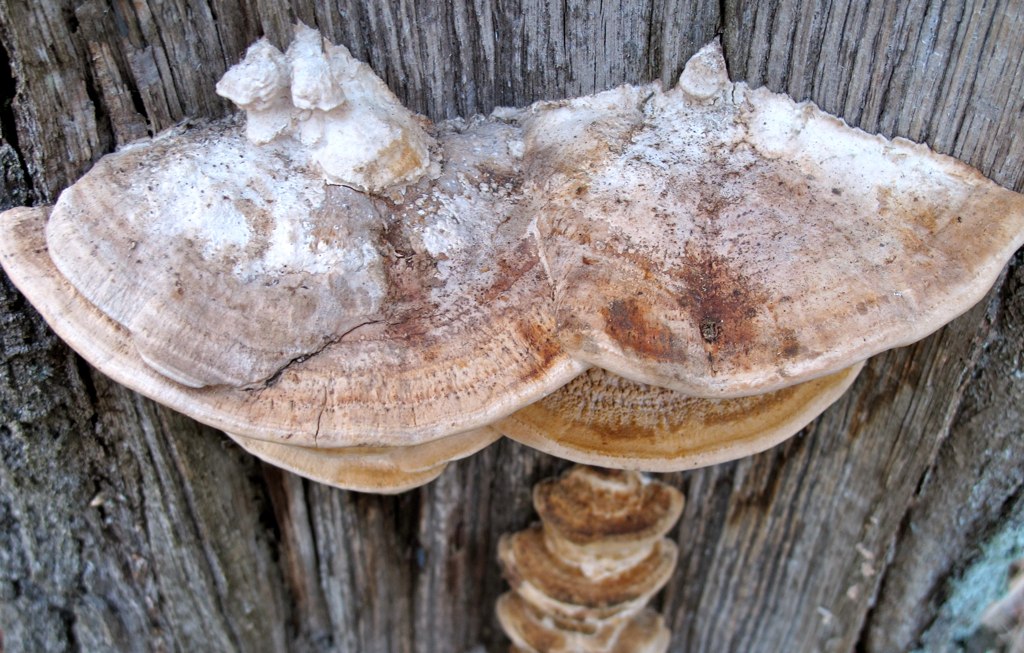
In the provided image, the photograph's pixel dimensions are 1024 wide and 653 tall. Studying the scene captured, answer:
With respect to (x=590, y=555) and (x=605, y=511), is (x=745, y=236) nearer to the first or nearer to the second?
(x=605, y=511)

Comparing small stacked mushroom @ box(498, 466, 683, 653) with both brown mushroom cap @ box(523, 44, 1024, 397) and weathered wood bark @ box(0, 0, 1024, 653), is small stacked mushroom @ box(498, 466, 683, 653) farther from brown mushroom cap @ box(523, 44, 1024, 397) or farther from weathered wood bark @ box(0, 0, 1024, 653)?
brown mushroom cap @ box(523, 44, 1024, 397)

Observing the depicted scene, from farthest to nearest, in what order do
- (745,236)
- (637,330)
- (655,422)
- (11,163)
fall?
(655,422) → (11,163) → (745,236) → (637,330)

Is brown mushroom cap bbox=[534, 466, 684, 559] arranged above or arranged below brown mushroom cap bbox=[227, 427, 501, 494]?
below

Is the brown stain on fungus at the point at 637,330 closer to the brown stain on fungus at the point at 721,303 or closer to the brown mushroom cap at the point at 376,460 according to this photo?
the brown stain on fungus at the point at 721,303

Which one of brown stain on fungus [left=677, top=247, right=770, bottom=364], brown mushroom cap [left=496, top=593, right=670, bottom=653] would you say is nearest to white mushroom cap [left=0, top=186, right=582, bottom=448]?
brown stain on fungus [left=677, top=247, right=770, bottom=364]

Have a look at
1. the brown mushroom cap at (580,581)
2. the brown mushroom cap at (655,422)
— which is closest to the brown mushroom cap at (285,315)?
the brown mushroom cap at (655,422)

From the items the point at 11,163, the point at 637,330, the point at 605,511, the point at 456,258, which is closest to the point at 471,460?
the point at 605,511
